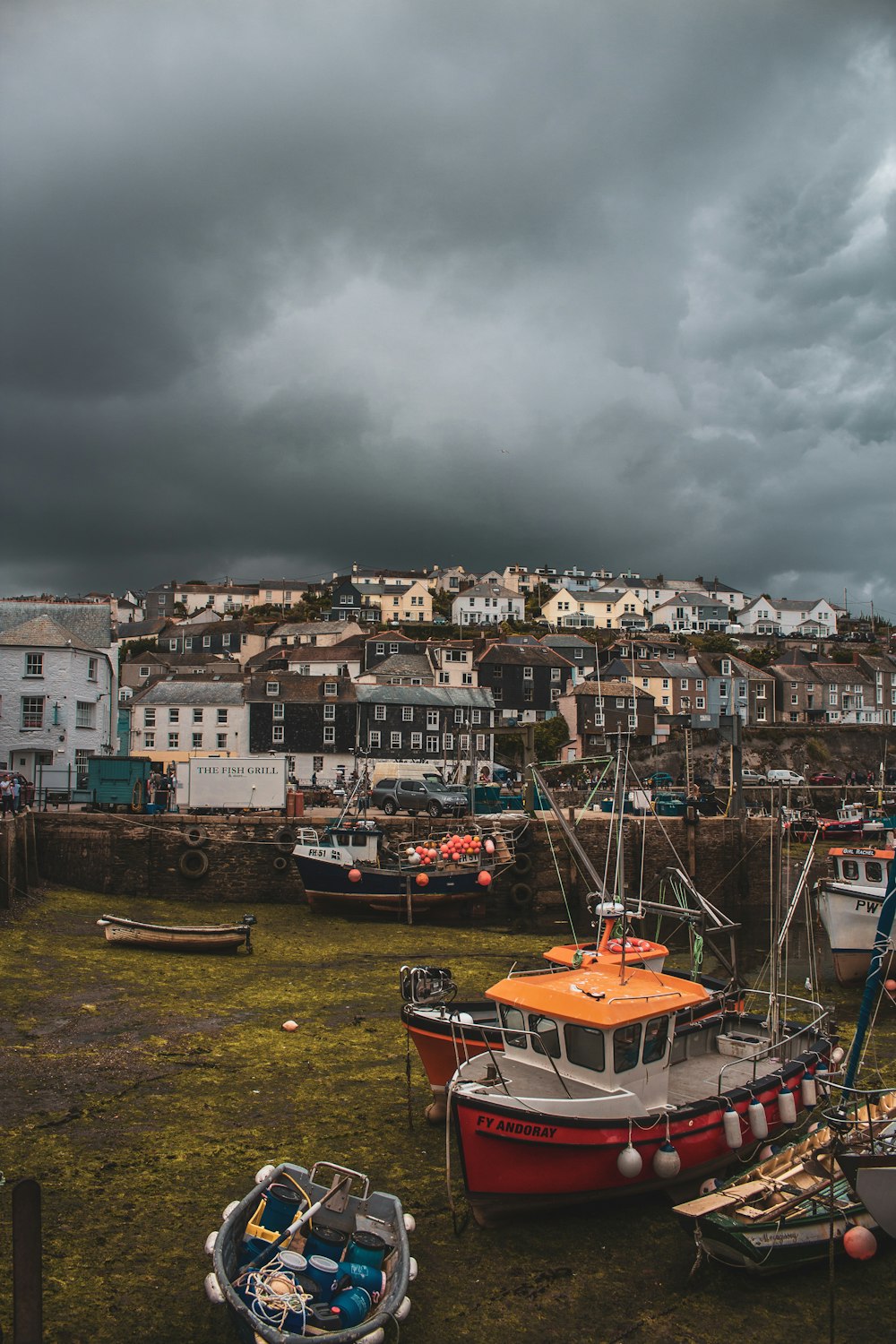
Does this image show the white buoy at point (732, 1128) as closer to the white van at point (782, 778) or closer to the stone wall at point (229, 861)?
the stone wall at point (229, 861)

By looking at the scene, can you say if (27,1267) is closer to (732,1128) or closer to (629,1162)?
(629,1162)

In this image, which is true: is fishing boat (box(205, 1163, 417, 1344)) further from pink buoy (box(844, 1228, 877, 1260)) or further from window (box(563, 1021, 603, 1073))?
pink buoy (box(844, 1228, 877, 1260))

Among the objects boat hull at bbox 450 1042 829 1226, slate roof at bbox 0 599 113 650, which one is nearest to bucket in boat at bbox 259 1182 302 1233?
boat hull at bbox 450 1042 829 1226

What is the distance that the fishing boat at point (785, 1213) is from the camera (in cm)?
934

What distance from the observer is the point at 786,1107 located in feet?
40.1

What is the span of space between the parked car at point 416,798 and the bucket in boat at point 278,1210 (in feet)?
102

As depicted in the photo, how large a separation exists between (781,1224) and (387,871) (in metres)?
21.0

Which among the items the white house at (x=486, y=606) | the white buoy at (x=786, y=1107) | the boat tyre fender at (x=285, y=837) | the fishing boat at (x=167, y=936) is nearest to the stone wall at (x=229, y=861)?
the boat tyre fender at (x=285, y=837)

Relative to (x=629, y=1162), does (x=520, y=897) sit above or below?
below

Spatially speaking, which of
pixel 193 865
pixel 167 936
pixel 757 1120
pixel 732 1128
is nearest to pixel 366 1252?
pixel 732 1128

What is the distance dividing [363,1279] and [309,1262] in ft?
1.60

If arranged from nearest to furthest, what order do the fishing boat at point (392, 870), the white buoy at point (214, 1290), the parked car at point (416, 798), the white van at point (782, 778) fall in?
the white buoy at point (214, 1290) → the fishing boat at point (392, 870) → the parked car at point (416, 798) → the white van at point (782, 778)

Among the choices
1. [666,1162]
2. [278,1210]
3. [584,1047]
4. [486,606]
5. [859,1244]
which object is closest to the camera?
[278,1210]

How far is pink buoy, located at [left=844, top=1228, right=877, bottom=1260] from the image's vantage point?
9117 mm
